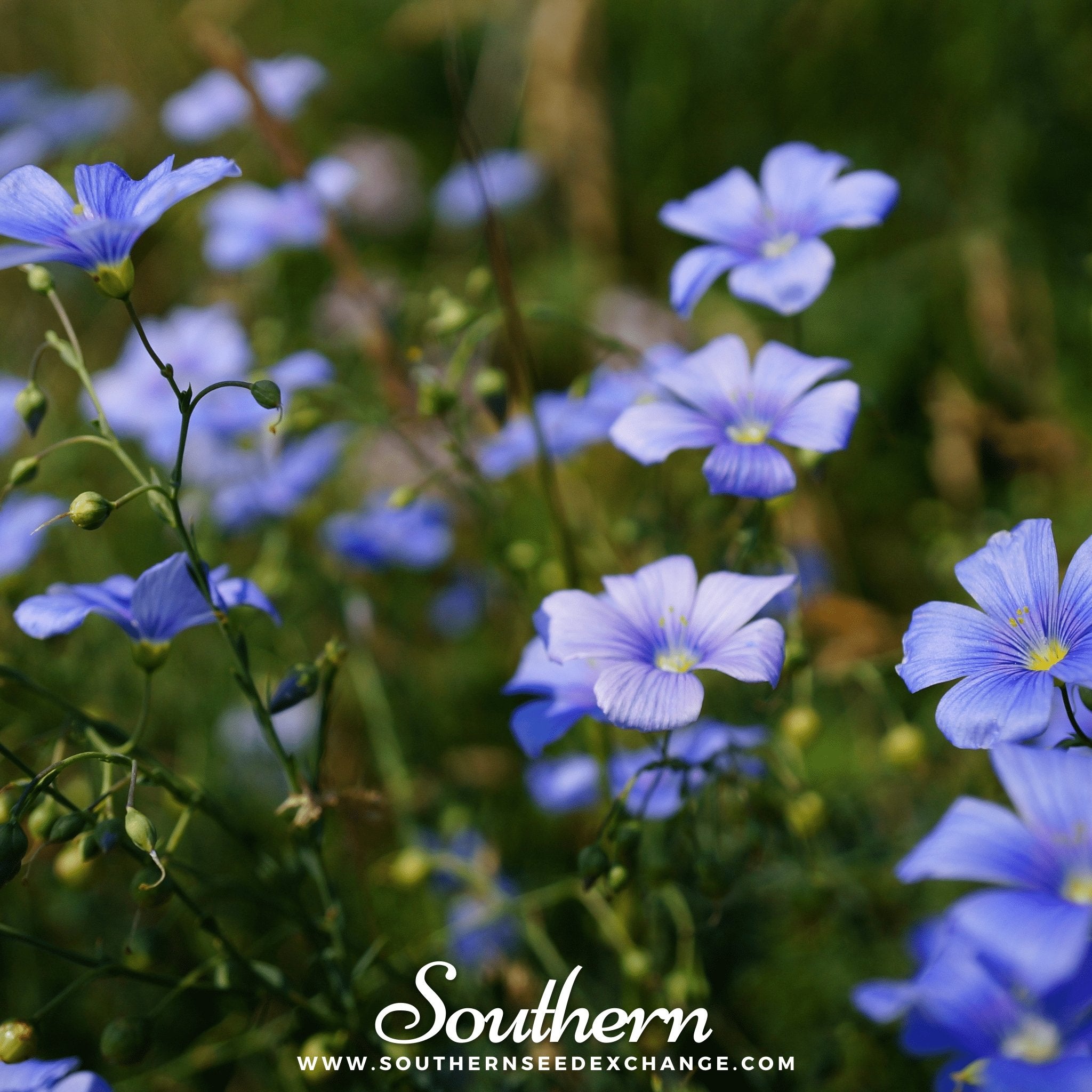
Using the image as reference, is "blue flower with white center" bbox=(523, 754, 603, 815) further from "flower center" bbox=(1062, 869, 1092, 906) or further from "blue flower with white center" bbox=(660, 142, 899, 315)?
"flower center" bbox=(1062, 869, 1092, 906)

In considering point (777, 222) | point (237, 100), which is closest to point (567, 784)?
point (777, 222)

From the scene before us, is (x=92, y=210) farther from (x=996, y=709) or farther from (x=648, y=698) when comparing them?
(x=996, y=709)

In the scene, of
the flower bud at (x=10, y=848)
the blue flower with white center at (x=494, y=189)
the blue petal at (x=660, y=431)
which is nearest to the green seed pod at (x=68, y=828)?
the flower bud at (x=10, y=848)

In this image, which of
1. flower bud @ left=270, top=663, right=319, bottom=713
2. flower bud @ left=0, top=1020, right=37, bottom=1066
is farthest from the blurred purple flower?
flower bud @ left=0, top=1020, right=37, bottom=1066

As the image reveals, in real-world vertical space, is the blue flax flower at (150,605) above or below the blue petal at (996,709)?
above

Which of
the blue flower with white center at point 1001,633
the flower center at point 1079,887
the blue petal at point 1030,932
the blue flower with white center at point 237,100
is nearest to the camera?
the blue petal at point 1030,932

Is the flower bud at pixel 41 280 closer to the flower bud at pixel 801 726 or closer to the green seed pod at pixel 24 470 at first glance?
the green seed pod at pixel 24 470
